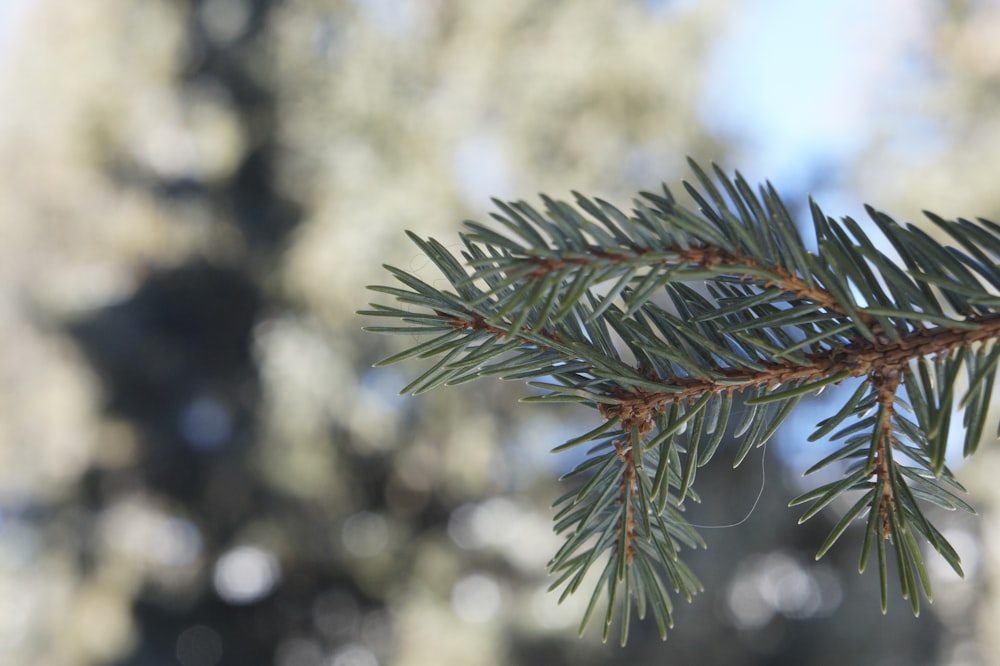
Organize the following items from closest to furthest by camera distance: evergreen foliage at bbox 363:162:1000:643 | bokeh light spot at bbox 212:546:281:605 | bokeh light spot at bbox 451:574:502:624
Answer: evergreen foliage at bbox 363:162:1000:643 → bokeh light spot at bbox 451:574:502:624 → bokeh light spot at bbox 212:546:281:605

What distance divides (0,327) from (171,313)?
62 cm

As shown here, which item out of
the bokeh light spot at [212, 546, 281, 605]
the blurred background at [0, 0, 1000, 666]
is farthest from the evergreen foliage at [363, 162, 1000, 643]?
the bokeh light spot at [212, 546, 281, 605]

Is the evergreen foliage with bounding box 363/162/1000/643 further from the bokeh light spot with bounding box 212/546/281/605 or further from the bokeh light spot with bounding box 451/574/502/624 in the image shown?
the bokeh light spot with bounding box 212/546/281/605

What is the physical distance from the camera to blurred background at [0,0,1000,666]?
2.22 m

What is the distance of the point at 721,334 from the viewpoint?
189 mm

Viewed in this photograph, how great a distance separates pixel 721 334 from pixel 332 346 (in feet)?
7.47

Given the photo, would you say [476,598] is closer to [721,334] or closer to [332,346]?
[332,346]

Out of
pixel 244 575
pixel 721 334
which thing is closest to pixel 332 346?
pixel 244 575

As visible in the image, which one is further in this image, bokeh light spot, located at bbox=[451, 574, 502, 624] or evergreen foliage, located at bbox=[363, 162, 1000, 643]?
bokeh light spot, located at bbox=[451, 574, 502, 624]

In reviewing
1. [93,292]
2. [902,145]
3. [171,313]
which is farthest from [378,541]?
[902,145]

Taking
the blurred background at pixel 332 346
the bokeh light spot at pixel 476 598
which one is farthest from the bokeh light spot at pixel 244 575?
the bokeh light spot at pixel 476 598

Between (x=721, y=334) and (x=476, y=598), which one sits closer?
(x=721, y=334)

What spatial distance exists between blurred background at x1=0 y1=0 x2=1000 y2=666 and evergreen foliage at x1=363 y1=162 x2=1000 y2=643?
6.00 feet

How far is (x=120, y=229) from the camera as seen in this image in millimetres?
2850
